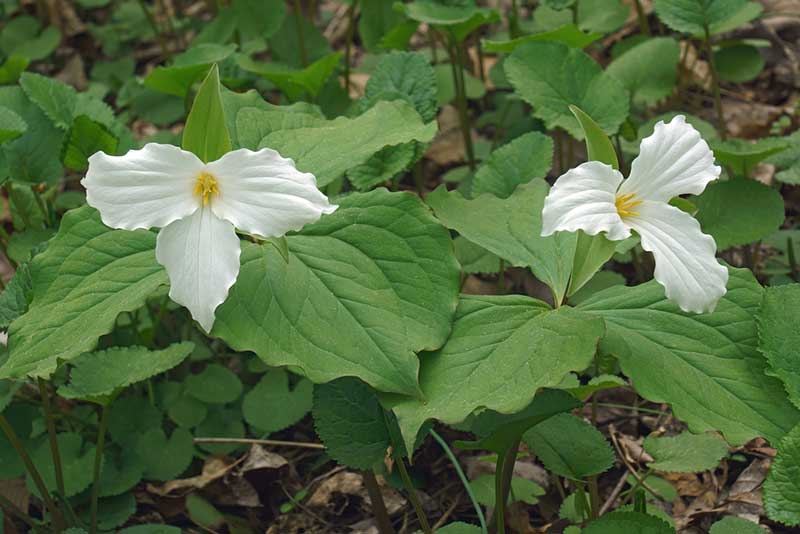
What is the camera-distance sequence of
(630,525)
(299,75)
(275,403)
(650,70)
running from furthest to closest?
1. (650,70)
2. (299,75)
3. (275,403)
4. (630,525)

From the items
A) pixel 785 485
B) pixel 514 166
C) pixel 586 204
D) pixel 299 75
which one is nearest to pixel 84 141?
pixel 299 75

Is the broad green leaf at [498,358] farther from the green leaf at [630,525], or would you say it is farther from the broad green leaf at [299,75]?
the broad green leaf at [299,75]

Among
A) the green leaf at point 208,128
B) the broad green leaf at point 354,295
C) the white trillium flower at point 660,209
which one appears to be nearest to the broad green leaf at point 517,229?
the broad green leaf at point 354,295

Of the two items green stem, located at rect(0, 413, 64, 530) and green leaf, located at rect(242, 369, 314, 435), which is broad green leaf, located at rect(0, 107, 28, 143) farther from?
green leaf, located at rect(242, 369, 314, 435)

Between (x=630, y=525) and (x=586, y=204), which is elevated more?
(x=586, y=204)

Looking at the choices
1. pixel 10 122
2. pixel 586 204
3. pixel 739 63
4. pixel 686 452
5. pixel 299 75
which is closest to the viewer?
pixel 586 204

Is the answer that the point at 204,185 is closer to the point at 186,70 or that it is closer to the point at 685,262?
the point at 685,262

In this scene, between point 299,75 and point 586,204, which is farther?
point 299,75

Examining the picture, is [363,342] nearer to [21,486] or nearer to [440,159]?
[21,486]

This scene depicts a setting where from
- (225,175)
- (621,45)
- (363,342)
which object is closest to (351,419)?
(363,342)
